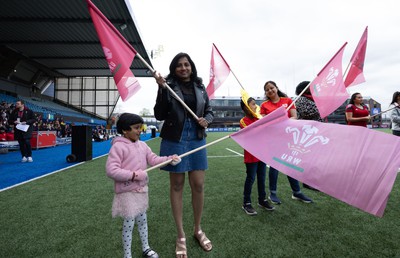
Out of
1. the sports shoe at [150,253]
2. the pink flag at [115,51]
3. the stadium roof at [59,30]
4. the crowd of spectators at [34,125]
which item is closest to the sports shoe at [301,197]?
the sports shoe at [150,253]

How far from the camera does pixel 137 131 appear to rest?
1900 millimetres

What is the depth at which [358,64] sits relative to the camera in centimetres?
398

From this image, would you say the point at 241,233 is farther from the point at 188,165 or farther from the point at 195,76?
the point at 195,76

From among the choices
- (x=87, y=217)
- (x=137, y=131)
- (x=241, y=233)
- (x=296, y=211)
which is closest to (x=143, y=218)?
(x=137, y=131)

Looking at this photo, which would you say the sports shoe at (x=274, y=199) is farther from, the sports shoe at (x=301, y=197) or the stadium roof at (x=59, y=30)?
the stadium roof at (x=59, y=30)

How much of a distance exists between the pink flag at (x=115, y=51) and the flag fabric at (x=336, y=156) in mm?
1283

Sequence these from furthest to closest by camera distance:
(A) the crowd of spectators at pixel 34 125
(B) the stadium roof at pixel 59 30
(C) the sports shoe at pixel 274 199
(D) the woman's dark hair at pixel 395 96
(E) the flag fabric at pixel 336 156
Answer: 1. (A) the crowd of spectators at pixel 34 125
2. (B) the stadium roof at pixel 59 30
3. (D) the woman's dark hair at pixel 395 96
4. (C) the sports shoe at pixel 274 199
5. (E) the flag fabric at pixel 336 156

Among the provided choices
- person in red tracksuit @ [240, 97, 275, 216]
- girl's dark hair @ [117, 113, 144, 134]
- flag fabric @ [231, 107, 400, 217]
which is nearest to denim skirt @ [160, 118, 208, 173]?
girl's dark hair @ [117, 113, 144, 134]

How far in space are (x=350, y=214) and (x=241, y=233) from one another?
5.21 ft

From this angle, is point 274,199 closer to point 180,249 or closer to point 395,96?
point 180,249

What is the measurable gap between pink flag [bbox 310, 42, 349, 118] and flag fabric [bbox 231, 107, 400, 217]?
171 centimetres

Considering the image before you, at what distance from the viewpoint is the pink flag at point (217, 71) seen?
14.3 feet

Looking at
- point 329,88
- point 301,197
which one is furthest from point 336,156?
point 301,197

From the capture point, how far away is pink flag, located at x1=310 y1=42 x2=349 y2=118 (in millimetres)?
3086
